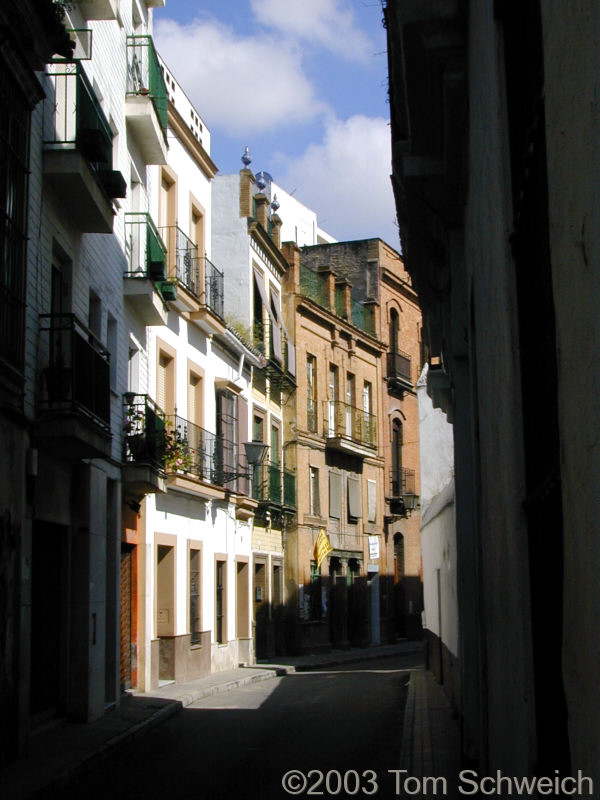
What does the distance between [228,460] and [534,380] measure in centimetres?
2459

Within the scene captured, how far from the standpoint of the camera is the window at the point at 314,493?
3775cm

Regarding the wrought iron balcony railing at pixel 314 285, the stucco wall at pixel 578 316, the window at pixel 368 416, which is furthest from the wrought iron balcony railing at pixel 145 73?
the window at pixel 368 416

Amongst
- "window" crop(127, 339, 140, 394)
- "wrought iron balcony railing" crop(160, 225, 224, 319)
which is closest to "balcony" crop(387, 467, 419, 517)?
"wrought iron balcony railing" crop(160, 225, 224, 319)

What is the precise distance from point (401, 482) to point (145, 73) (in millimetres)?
27037

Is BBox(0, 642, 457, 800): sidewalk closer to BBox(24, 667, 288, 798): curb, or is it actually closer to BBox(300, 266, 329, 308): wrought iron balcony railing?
BBox(24, 667, 288, 798): curb

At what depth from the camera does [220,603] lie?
91.5 feet

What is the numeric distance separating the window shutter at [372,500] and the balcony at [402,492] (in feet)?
4.84

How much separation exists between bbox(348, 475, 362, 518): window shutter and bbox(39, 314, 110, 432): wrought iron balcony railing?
85.5ft

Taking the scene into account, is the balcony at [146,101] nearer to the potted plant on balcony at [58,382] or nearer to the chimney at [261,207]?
the potted plant on balcony at [58,382]

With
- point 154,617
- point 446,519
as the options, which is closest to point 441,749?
point 446,519

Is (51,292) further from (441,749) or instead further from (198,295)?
(198,295)

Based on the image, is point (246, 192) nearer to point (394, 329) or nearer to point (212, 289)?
point (212, 289)

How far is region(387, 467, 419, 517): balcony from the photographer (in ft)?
148

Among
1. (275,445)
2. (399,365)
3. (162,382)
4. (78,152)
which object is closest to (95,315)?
(78,152)
